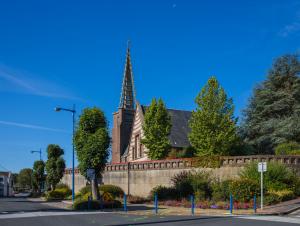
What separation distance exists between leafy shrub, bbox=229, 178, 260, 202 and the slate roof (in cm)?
2519

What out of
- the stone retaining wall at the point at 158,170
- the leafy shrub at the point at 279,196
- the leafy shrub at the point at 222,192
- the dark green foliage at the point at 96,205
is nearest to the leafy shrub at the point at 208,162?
the stone retaining wall at the point at 158,170

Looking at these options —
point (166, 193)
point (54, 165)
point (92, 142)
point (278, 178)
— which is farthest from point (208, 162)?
point (54, 165)

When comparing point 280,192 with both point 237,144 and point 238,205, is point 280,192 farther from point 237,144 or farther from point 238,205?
point 237,144

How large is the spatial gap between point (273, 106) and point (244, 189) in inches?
711

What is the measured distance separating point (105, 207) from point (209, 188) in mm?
8160

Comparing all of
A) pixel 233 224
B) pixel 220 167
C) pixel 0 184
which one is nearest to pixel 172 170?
pixel 220 167

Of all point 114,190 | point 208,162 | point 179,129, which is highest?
point 179,129

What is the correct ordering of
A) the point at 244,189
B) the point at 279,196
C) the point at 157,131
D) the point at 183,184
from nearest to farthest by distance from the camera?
Answer: the point at 279,196 < the point at 244,189 < the point at 183,184 < the point at 157,131

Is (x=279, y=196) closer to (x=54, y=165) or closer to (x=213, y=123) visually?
(x=213, y=123)

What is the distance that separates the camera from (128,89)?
249 feet

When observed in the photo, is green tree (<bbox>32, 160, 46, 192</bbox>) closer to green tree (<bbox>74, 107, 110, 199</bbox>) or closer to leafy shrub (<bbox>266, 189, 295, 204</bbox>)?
green tree (<bbox>74, 107, 110, 199</bbox>)

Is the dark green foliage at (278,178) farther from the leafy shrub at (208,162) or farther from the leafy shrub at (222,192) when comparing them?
the leafy shrub at (208,162)

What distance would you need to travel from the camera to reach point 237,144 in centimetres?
3981

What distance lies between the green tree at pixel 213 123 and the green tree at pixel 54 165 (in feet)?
86.1
